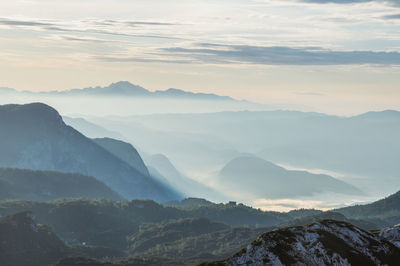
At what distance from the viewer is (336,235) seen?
98000 millimetres

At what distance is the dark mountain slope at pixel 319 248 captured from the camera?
289 feet

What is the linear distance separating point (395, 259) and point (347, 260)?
428 inches

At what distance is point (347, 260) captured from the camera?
93188 mm

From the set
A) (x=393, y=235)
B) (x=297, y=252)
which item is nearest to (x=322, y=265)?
(x=297, y=252)

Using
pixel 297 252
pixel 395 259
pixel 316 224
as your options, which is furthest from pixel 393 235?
pixel 297 252

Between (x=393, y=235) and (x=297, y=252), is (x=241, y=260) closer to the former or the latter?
(x=297, y=252)

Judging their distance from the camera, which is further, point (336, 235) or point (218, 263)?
point (336, 235)

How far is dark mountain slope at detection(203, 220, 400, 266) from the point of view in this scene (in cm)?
8819

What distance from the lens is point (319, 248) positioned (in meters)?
93.0

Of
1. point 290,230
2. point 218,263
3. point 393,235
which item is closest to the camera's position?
point 218,263

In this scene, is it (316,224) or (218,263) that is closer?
(218,263)

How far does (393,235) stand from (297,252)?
1261 inches

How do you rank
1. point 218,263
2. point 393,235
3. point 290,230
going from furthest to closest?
point 393,235
point 290,230
point 218,263

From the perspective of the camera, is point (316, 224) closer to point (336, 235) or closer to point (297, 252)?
point (336, 235)
